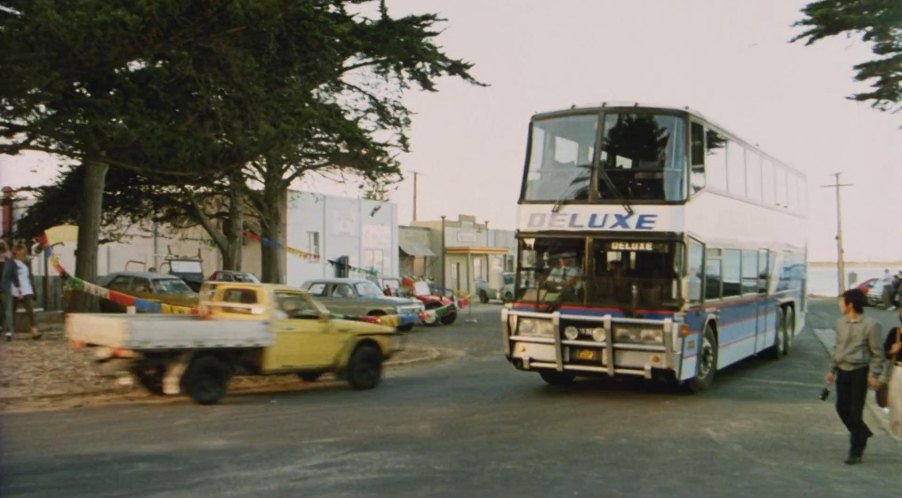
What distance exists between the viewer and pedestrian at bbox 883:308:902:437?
27.8ft

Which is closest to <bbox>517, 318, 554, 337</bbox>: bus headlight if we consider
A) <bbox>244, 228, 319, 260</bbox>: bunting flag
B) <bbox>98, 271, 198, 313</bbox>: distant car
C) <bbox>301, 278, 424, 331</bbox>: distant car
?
<bbox>301, 278, 424, 331</bbox>: distant car

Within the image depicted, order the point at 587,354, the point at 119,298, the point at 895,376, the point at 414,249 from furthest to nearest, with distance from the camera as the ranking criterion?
the point at 414,249
the point at 119,298
the point at 587,354
the point at 895,376

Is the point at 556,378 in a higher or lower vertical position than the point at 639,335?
lower

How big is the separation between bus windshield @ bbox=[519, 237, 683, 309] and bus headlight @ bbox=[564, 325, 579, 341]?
0.39m

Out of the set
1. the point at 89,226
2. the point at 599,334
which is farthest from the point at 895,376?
the point at 89,226

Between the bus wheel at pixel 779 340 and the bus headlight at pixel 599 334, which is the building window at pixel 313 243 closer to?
the bus wheel at pixel 779 340

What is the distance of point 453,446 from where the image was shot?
30.2 ft

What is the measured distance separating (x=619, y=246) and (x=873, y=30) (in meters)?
5.73

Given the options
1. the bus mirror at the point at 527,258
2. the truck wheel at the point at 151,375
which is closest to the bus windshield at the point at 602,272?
the bus mirror at the point at 527,258

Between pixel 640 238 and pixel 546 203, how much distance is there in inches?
58.7

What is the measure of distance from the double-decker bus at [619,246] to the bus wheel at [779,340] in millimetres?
6021

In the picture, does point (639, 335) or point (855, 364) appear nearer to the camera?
point (855, 364)

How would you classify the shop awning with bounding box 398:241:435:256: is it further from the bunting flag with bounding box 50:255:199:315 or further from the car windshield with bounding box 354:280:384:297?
the bunting flag with bounding box 50:255:199:315

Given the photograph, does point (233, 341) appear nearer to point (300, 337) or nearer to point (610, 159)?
point (300, 337)
